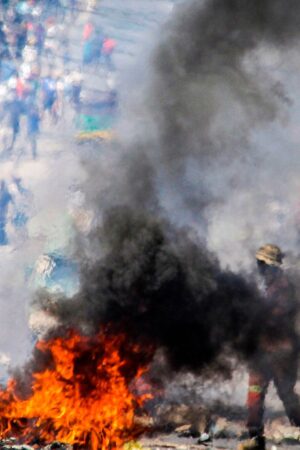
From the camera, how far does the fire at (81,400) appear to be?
27.3 feet

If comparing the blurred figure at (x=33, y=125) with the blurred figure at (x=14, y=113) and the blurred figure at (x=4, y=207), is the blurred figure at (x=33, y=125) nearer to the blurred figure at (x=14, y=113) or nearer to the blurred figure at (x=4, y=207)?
the blurred figure at (x=14, y=113)

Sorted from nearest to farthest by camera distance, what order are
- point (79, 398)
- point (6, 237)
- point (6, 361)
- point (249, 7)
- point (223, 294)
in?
point (79, 398)
point (223, 294)
point (249, 7)
point (6, 361)
point (6, 237)

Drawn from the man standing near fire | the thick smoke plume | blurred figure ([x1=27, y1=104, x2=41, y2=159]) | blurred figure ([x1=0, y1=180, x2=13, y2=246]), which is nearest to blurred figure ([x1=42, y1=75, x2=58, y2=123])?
blurred figure ([x1=27, y1=104, x2=41, y2=159])

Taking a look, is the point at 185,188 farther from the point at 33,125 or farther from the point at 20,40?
the point at 20,40

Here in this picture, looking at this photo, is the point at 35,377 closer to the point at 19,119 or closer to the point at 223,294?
the point at 223,294

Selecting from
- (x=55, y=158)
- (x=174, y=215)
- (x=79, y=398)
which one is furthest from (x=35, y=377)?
(x=55, y=158)

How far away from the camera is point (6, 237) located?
17.5m

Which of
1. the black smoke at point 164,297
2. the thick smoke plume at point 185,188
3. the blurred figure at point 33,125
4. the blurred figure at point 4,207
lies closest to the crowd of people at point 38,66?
the blurred figure at point 33,125

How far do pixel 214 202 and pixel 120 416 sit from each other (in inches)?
300

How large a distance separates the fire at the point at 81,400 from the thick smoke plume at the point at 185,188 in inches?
24.0

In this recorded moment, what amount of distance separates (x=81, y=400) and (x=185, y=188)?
207 inches

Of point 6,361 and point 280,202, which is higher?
point 280,202

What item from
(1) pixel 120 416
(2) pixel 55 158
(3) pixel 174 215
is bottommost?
(1) pixel 120 416

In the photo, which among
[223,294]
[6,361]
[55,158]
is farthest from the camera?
[55,158]
